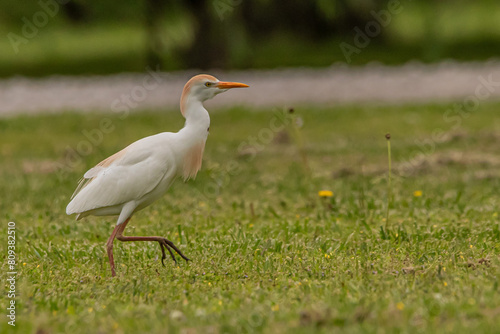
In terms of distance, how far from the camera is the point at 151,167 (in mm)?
5375

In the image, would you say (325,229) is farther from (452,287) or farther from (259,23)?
(259,23)

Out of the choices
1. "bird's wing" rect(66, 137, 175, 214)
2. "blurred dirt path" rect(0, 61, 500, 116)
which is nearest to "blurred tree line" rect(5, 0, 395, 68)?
"blurred dirt path" rect(0, 61, 500, 116)

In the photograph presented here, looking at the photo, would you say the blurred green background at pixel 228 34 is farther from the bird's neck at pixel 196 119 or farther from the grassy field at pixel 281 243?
the bird's neck at pixel 196 119

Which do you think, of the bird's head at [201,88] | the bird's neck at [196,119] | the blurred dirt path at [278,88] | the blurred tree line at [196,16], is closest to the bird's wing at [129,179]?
the bird's neck at [196,119]

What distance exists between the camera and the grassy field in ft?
13.9

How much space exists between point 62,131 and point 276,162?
4839mm

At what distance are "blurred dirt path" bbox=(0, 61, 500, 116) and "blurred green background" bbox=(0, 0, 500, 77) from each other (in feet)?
3.06

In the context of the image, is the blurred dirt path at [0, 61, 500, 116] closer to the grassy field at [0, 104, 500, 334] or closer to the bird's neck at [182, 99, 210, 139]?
the grassy field at [0, 104, 500, 334]

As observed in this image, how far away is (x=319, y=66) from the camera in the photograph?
955 inches

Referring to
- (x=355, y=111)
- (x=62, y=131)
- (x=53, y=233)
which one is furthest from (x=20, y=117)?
(x=53, y=233)

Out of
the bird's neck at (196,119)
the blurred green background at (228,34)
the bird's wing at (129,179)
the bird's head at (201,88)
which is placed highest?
the bird's head at (201,88)

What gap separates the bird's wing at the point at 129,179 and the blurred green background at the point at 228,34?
35.4 feet

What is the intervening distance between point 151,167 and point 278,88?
1281cm

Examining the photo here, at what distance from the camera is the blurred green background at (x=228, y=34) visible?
17.8m
